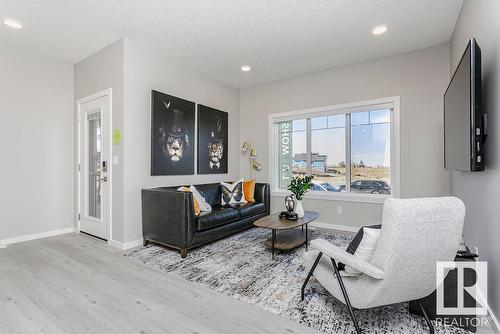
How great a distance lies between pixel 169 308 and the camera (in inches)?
76.4

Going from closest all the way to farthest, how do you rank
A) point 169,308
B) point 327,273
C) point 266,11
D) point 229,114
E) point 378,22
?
point 327,273, point 169,308, point 266,11, point 378,22, point 229,114

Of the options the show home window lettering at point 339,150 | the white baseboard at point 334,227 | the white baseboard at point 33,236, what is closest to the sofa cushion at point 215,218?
the white baseboard at point 334,227

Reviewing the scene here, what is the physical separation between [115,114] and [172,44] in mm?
1246

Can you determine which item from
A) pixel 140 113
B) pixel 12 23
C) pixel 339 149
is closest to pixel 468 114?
pixel 339 149

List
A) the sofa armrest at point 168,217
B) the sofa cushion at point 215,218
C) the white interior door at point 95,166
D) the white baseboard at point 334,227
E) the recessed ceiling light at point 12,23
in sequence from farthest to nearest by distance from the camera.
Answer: the white baseboard at point 334,227
the white interior door at point 95,166
the sofa cushion at point 215,218
the sofa armrest at point 168,217
the recessed ceiling light at point 12,23

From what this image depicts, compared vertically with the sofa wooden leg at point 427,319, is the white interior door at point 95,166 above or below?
above

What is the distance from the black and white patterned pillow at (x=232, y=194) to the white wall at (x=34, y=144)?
2484 mm

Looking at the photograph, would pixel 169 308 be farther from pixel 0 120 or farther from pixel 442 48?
pixel 442 48

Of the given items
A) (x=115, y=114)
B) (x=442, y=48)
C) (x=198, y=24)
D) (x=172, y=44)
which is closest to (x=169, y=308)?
(x=115, y=114)

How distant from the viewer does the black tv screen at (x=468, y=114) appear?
1.74 meters

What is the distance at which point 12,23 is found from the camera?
9.71 ft

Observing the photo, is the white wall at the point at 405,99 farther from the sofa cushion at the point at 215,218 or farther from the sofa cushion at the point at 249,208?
the sofa cushion at the point at 215,218

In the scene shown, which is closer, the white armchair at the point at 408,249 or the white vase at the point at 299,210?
the white armchair at the point at 408,249

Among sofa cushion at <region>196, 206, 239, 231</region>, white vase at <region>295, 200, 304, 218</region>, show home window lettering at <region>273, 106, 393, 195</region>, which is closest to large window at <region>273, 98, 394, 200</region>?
show home window lettering at <region>273, 106, 393, 195</region>
